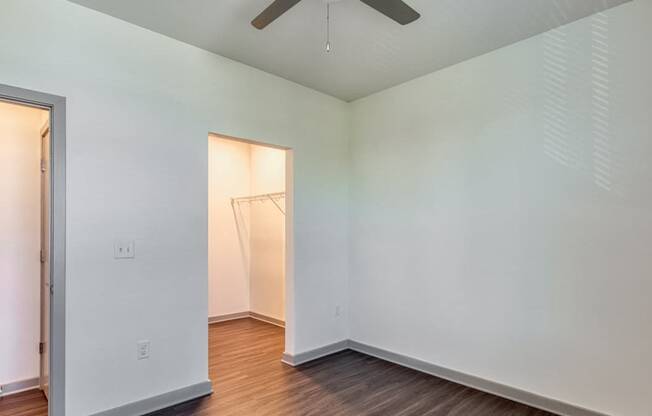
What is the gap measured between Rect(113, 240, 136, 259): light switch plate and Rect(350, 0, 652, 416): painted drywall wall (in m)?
2.28

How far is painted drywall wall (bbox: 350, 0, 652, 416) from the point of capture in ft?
7.67

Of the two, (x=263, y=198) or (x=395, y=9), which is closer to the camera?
(x=395, y=9)

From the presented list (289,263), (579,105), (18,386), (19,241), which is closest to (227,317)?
(289,263)

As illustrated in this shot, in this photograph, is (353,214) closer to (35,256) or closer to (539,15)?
(539,15)

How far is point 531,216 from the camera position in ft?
8.99

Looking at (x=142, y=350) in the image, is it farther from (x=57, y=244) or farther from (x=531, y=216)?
(x=531, y=216)

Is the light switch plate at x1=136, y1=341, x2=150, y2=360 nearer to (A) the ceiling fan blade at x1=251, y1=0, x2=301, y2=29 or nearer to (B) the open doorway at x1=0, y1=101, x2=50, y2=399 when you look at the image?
(B) the open doorway at x1=0, y1=101, x2=50, y2=399

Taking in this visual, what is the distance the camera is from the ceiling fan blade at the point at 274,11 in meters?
2.01

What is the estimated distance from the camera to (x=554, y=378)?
2592mm

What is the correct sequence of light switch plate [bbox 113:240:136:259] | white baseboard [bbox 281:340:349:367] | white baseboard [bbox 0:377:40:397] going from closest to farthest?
light switch plate [bbox 113:240:136:259], white baseboard [bbox 0:377:40:397], white baseboard [bbox 281:340:349:367]

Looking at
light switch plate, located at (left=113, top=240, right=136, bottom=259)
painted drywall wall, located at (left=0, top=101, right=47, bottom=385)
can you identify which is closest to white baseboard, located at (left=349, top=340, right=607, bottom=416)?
light switch plate, located at (left=113, top=240, right=136, bottom=259)

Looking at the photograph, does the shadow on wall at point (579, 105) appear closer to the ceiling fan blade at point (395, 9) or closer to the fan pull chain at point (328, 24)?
the ceiling fan blade at point (395, 9)

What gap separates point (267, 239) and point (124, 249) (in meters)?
2.64

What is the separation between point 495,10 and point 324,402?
302 cm
